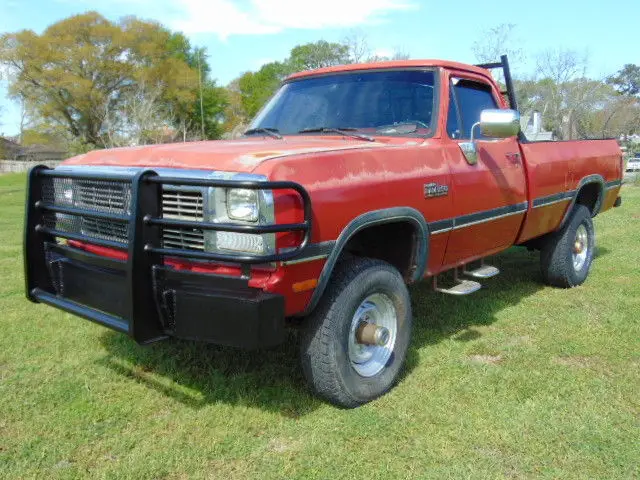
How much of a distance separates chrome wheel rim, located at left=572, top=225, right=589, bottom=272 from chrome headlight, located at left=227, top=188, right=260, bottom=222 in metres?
4.43

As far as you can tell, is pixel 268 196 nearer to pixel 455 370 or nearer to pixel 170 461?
pixel 170 461

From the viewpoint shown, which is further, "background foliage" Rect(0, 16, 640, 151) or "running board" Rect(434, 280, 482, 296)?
"background foliage" Rect(0, 16, 640, 151)

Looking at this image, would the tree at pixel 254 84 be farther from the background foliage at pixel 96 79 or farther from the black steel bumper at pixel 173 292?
the black steel bumper at pixel 173 292

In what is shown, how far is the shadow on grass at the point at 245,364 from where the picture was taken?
3.52 m

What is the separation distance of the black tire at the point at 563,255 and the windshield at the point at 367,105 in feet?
8.07

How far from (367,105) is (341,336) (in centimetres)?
176

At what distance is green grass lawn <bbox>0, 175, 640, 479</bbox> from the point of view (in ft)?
9.35

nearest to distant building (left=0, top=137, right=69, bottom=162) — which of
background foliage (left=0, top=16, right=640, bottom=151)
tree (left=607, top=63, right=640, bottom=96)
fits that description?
background foliage (left=0, top=16, right=640, bottom=151)

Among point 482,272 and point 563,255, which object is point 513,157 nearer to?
point 482,272

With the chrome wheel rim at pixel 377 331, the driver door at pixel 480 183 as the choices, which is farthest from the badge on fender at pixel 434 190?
the chrome wheel rim at pixel 377 331

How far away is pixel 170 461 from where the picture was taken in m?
2.87

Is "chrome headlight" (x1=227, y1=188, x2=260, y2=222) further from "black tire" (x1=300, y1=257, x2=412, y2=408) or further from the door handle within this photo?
the door handle

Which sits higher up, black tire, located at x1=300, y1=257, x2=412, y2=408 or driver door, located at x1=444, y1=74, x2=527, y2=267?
driver door, located at x1=444, y1=74, x2=527, y2=267

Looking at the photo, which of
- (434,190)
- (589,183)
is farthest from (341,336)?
(589,183)
